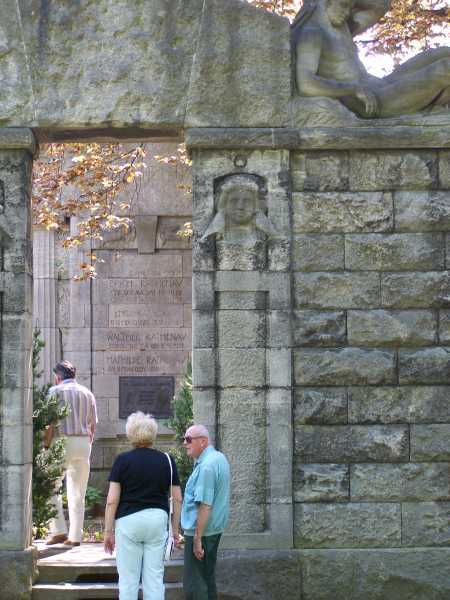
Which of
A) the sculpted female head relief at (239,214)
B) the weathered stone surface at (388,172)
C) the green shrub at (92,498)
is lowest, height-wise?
the green shrub at (92,498)

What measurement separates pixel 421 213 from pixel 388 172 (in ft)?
1.43

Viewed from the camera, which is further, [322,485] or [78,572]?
[78,572]

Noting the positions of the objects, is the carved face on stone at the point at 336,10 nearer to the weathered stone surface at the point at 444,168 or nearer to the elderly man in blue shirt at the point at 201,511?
the weathered stone surface at the point at 444,168

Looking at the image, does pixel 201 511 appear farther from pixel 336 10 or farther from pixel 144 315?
pixel 144 315

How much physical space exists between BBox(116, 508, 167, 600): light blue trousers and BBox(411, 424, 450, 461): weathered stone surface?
2.67 metres

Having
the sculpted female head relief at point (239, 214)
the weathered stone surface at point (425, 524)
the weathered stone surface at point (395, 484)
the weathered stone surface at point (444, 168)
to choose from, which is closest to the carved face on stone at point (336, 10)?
the weathered stone surface at point (444, 168)

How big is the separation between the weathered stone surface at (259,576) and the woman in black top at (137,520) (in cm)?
156

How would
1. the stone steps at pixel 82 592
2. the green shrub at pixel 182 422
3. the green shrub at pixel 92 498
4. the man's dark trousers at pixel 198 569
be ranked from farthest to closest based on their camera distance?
1. the green shrub at pixel 92 498
2. the green shrub at pixel 182 422
3. the stone steps at pixel 82 592
4. the man's dark trousers at pixel 198 569

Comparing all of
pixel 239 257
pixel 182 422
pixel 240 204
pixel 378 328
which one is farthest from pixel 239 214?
pixel 182 422

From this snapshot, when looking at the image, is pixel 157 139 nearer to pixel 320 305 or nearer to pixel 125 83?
pixel 125 83

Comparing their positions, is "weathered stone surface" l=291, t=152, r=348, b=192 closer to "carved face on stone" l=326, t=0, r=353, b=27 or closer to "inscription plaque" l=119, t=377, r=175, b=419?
"carved face on stone" l=326, t=0, r=353, b=27

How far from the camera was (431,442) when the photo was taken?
33.2ft

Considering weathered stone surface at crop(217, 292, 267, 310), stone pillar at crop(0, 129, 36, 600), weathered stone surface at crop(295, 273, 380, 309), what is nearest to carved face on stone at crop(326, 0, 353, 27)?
weathered stone surface at crop(295, 273, 380, 309)

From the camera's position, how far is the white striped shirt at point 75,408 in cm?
1220
